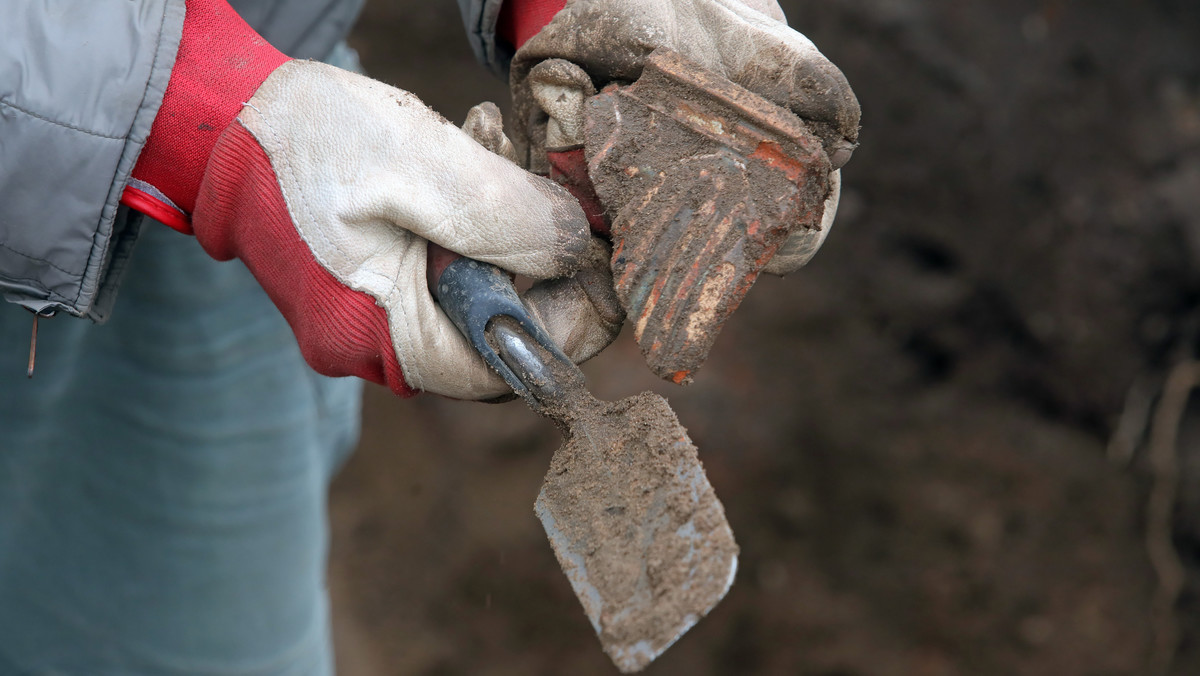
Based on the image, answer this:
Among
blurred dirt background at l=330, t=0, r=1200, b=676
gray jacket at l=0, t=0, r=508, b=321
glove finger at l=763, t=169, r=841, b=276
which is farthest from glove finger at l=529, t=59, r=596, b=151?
blurred dirt background at l=330, t=0, r=1200, b=676

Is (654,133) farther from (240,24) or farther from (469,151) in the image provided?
(240,24)

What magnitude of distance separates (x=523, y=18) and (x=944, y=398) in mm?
1582

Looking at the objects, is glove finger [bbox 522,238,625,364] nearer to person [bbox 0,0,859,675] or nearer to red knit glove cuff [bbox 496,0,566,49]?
person [bbox 0,0,859,675]

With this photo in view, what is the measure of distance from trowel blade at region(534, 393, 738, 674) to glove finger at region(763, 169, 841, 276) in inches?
9.9

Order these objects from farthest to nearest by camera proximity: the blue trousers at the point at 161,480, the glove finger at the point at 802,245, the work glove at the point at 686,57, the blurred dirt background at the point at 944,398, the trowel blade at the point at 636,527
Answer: the blurred dirt background at the point at 944,398 < the blue trousers at the point at 161,480 < the glove finger at the point at 802,245 < the work glove at the point at 686,57 < the trowel blade at the point at 636,527

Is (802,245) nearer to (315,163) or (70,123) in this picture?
(315,163)

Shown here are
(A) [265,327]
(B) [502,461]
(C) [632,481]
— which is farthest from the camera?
(B) [502,461]

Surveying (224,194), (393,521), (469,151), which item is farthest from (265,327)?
(393,521)

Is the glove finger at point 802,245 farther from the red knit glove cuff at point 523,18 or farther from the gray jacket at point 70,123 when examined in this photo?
the gray jacket at point 70,123

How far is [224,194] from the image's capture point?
891 millimetres

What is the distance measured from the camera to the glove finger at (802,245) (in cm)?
101

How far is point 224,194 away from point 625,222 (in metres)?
0.39

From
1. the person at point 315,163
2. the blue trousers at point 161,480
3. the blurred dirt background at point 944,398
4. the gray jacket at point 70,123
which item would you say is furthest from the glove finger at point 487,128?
the blurred dirt background at point 944,398

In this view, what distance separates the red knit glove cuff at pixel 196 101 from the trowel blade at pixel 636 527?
0.45 metres
